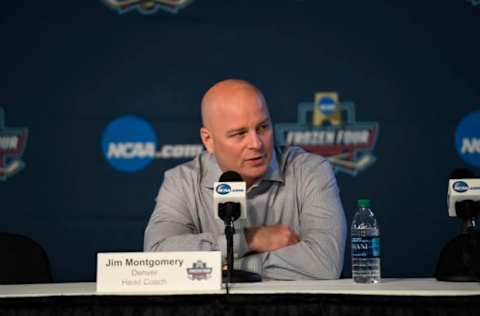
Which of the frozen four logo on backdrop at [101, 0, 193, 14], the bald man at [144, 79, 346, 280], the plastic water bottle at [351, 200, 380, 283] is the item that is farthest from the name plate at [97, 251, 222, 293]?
the frozen four logo on backdrop at [101, 0, 193, 14]

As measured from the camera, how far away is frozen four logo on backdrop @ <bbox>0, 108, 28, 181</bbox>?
395 centimetres

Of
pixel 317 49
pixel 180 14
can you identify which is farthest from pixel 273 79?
pixel 180 14

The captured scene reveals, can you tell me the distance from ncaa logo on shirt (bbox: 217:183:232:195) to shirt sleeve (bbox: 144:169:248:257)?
357 millimetres

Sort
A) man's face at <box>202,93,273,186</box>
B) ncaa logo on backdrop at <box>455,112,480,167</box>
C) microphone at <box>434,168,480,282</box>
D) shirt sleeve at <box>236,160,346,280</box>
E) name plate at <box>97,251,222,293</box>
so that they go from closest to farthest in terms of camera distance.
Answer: name plate at <box>97,251,222,293</box> → microphone at <box>434,168,480,282</box> → shirt sleeve at <box>236,160,346,280</box> → man's face at <box>202,93,273,186</box> → ncaa logo on backdrop at <box>455,112,480,167</box>

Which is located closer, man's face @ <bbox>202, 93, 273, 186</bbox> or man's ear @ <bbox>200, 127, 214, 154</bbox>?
man's face @ <bbox>202, 93, 273, 186</bbox>

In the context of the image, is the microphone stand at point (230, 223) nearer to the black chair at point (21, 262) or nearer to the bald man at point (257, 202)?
the bald man at point (257, 202)

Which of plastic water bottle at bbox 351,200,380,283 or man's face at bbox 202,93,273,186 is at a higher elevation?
man's face at bbox 202,93,273,186

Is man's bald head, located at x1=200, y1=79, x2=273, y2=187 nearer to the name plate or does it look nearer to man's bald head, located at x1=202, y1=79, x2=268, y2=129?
man's bald head, located at x1=202, y1=79, x2=268, y2=129

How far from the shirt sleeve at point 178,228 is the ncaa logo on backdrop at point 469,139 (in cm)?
161

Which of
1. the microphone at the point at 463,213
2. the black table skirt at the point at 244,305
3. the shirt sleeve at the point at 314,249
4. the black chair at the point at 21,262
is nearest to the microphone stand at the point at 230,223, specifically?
the shirt sleeve at the point at 314,249

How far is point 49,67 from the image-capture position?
4012 mm

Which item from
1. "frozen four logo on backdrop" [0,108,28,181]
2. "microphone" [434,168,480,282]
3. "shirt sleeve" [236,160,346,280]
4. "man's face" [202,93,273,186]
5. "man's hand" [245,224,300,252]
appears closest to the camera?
"microphone" [434,168,480,282]

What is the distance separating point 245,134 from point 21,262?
89 centimetres

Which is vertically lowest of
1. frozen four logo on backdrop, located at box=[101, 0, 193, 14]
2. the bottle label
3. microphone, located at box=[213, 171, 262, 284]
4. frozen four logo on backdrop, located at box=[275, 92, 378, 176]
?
the bottle label
